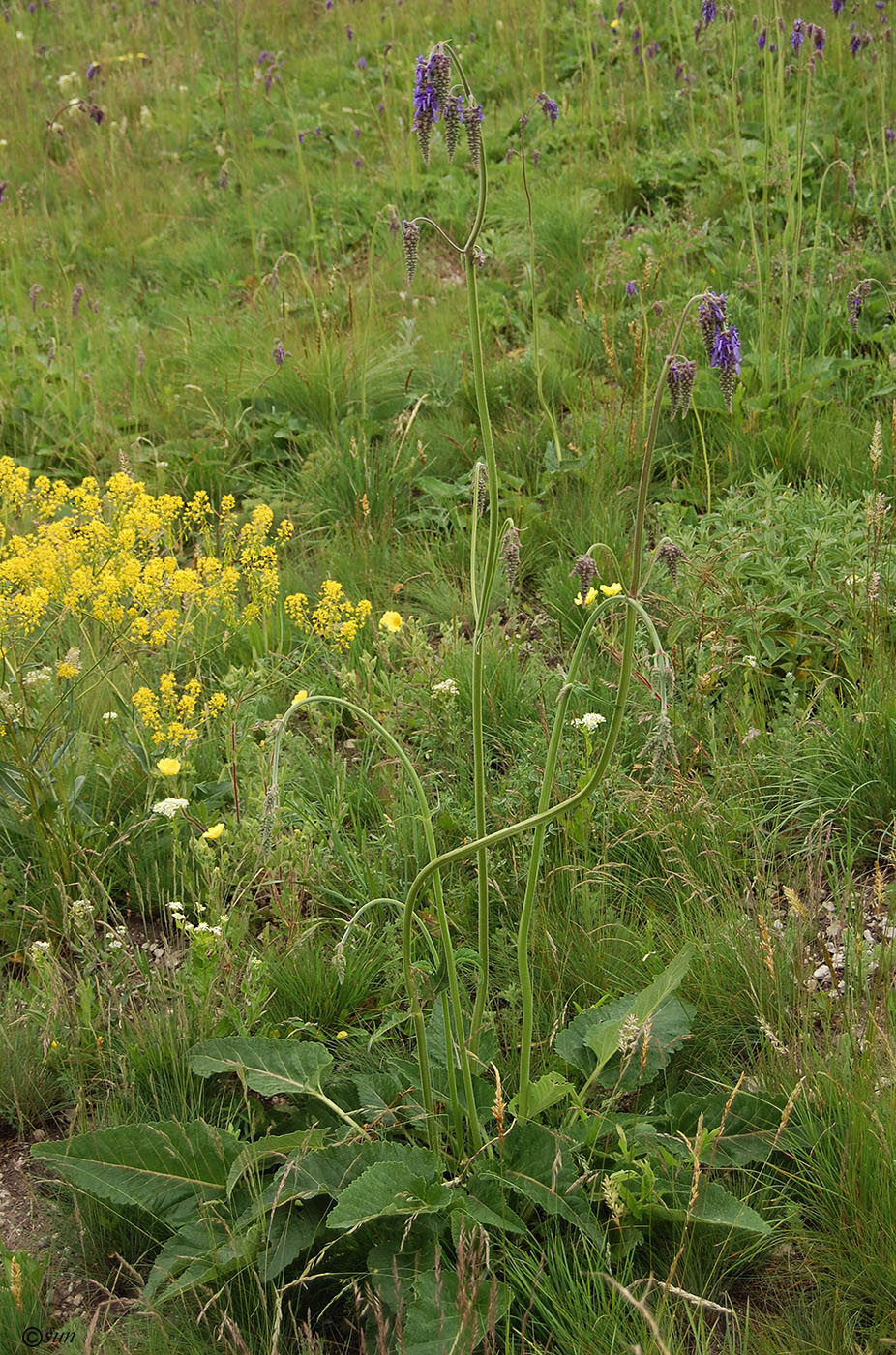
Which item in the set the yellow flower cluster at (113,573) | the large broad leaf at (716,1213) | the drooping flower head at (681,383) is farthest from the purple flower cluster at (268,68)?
the large broad leaf at (716,1213)

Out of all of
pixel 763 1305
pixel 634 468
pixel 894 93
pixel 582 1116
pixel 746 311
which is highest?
pixel 894 93

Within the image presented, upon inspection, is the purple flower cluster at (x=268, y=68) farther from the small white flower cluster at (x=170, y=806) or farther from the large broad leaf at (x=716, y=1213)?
the large broad leaf at (x=716, y=1213)

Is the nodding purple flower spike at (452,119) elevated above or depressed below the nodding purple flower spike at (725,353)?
above

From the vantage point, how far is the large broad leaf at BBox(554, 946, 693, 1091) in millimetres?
1626

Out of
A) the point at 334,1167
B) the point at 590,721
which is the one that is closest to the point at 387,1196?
the point at 334,1167

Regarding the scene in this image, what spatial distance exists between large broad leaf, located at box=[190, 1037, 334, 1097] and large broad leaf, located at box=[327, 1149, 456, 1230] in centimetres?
21

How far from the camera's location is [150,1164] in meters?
1.59

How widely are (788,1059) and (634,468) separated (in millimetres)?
1983

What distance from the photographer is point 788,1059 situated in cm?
167

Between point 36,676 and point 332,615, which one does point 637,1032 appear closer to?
point 332,615

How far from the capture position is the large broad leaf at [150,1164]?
1.57m

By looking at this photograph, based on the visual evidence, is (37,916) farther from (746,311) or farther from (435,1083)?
(746,311)

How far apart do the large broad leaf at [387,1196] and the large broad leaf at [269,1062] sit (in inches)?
8.1

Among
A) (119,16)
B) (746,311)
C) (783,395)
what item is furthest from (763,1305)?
(119,16)
